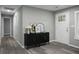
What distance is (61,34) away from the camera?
5.48m

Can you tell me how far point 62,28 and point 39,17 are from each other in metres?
1.68

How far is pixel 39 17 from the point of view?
507cm

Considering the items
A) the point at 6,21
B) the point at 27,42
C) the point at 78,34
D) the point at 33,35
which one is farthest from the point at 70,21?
the point at 6,21

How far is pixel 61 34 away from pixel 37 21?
6.11 feet

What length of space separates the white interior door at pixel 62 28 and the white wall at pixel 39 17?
39 cm

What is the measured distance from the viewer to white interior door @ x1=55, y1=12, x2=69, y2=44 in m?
5.01

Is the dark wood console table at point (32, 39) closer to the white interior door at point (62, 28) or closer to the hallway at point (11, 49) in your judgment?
the hallway at point (11, 49)

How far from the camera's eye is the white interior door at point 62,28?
501 cm

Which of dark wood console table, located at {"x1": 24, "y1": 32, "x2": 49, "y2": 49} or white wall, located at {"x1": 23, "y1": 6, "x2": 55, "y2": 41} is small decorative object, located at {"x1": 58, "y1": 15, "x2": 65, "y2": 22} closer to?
white wall, located at {"x1": 23, "y1": 6, "x2": 55, "y2": 41}

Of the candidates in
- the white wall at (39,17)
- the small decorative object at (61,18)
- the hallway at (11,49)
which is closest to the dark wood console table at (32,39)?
the hallway at (11,49)

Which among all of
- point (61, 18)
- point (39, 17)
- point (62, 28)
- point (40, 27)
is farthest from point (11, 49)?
point (61, 18)

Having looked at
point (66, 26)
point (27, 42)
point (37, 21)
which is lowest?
point (27, 42)

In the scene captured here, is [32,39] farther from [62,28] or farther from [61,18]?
[61,18]
